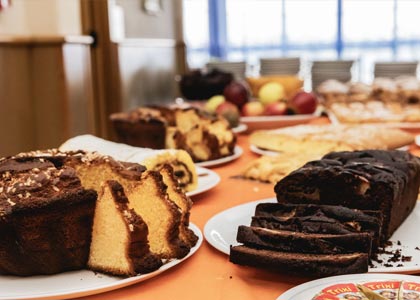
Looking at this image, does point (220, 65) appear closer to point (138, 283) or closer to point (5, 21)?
point (5, 21)

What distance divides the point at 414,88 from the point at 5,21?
196 centimetres

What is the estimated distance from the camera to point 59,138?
3467 mm

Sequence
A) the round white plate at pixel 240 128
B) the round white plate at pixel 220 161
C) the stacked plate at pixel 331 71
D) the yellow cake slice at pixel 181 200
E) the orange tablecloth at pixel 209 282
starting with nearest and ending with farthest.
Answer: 1. the orange tablecloth at pixel 209 282
2. the yellow cake slice at pixel 181 200
3. the round white plate at pixel 220 161
4. the round white plate at pixel 240 128
5. the stacked plate at pixel 331 71

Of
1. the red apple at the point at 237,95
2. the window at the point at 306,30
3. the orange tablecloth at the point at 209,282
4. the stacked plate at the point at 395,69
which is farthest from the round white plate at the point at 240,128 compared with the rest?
the window at the point at 306,30

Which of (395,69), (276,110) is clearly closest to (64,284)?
(276,110)

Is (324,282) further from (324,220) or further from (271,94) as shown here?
(271,94)

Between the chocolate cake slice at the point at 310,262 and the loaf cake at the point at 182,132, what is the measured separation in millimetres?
960

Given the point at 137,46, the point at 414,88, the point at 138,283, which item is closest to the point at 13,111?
the point at 137,46

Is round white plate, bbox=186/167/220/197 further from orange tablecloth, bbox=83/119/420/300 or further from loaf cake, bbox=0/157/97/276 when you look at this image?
loaf cake, bbox=0/157/97/276

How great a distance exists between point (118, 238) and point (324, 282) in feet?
0.91

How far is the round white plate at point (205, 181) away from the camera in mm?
1335

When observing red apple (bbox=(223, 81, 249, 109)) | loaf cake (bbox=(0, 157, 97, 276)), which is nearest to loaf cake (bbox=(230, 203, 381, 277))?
loaf cake (bbox=(0, 157, 97, 276))

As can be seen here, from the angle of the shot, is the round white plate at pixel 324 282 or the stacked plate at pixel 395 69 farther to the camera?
the stacked plate at pixel 395 69

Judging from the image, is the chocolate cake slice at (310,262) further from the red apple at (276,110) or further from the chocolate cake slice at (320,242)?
the red apple at (276,110)
